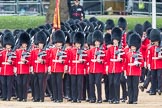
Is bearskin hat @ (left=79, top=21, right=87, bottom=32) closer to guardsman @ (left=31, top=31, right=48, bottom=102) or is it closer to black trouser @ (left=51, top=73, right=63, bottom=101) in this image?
guardsman @ (left=31, top=31, right=48, bottom=102)

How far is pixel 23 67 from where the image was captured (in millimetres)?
27656

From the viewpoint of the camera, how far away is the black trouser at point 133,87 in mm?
26875

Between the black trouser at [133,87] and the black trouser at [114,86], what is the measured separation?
319 millimetres

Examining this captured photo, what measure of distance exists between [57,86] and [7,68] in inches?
54.2

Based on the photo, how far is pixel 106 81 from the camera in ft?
90.6

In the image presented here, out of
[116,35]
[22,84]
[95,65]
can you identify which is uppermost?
[116,35]

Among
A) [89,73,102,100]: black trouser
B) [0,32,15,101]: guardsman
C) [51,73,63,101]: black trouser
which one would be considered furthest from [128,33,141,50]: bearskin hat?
[0,32,15,101]: guardsman

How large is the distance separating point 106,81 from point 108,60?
695 millimetres

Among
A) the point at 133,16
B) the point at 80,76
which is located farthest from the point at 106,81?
the point at 133,16

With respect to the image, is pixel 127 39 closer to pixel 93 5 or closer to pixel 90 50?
pixel 90 50

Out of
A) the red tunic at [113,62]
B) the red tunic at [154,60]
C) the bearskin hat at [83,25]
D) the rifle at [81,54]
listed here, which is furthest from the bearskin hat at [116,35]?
the bearskin hat at [83,25]

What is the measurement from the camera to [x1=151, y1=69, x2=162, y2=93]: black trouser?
28969mm

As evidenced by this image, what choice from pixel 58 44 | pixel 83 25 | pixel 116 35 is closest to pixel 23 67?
pixel 58 44

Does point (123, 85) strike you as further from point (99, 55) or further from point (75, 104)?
point (75, 104)
